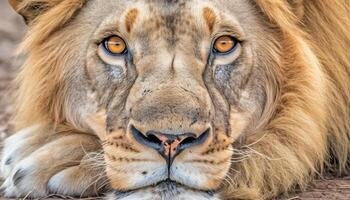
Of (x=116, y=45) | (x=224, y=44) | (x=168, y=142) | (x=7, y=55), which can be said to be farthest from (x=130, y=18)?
(x=7, y=55)

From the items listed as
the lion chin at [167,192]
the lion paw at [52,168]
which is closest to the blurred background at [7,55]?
the lion paw at [52,168]

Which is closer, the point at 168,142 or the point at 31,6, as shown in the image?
the point at 168,142

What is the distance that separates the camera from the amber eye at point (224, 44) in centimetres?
436

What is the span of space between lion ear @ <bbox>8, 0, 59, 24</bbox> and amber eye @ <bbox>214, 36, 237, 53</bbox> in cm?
92

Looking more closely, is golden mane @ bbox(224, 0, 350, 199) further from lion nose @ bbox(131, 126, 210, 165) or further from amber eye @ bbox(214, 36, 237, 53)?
lion nose @ bbox(131, 126, 210, 165)

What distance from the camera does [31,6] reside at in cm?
475

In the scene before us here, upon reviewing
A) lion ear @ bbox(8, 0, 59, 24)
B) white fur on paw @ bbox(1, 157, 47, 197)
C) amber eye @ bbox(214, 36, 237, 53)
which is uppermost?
lion ear @ bbox(8, 0, 59, 24)

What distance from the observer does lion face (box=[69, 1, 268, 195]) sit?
3885 millimetres

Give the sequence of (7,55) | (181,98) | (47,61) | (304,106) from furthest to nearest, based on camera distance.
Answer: (7,55) → (47,61) → (304,106) → (181,98)

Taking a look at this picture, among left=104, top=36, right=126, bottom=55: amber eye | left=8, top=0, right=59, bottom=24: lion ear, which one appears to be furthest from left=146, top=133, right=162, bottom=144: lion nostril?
left=8, top=0, right=59, bottom=24: lion ear

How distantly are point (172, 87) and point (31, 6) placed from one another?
3.63 feet

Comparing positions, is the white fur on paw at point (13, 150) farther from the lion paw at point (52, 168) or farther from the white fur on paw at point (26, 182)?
the white fur on paw at point (26, 182)

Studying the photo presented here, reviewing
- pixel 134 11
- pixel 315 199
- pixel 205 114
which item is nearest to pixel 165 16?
pixel 134 11

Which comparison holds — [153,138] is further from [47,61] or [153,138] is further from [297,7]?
[297,7]
